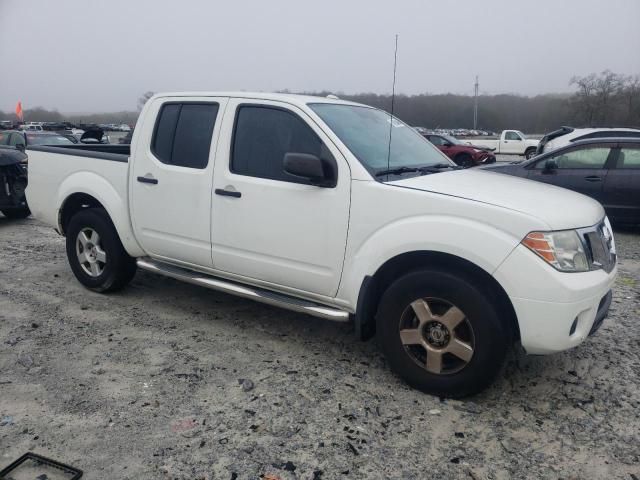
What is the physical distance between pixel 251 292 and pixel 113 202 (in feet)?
5.62

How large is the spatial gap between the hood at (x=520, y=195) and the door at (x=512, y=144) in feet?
91.7

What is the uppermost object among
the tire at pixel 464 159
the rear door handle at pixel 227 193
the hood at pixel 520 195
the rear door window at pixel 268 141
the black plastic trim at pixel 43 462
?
the rear door window at pixel 268 141

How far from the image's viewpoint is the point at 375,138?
3854 millimetres

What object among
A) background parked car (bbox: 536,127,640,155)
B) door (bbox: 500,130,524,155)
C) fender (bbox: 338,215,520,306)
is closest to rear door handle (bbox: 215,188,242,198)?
fender (bbox: 338,215,520,306)

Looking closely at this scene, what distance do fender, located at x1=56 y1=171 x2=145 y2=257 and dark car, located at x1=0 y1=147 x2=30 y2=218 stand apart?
14.4ft

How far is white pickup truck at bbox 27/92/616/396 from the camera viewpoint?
2.89 metres

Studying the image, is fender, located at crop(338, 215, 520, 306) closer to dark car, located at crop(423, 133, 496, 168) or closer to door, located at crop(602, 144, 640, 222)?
door, located at crop(602, 144, 640, 222)

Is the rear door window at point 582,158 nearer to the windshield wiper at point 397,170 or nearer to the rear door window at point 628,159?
the rear door window at point 628,159

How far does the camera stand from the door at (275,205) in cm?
346

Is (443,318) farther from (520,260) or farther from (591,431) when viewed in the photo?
(591,431)

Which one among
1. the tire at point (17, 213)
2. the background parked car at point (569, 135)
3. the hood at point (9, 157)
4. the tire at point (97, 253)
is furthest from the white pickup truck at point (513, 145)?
the tire at point (97, 253)

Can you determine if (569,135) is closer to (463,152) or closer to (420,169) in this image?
(463,152)

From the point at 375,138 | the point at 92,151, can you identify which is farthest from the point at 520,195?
the point at 92,151

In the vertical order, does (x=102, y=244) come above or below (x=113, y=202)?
below
